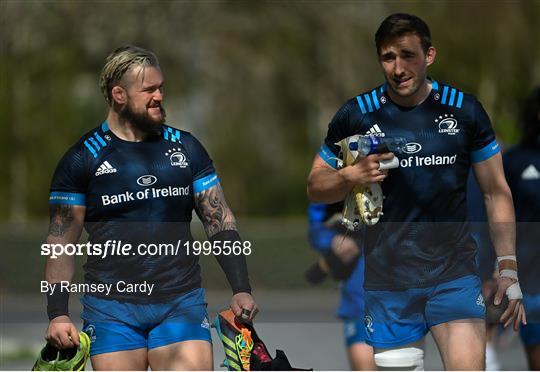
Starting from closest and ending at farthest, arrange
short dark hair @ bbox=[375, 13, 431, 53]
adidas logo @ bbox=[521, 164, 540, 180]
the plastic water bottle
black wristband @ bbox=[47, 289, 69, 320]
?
1. the plastic water bottle
2. short dark hair @ bbox=[375, 13, 431, 53]
3. black wristband @ bbox=[47, 289, 69, 320]
4. adidas logo @ bbox=[521, 164, 540, 180]

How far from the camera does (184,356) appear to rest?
16.8ft

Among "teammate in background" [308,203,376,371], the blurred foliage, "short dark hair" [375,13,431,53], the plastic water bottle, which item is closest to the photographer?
the plastic water bottle

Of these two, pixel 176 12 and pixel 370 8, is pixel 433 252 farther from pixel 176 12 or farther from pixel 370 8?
pixel 370 8

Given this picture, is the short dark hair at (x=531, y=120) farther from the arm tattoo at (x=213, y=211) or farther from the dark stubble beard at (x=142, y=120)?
the dark stubble beard at (x=142, y=120)

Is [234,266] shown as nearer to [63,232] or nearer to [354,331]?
[63,232]

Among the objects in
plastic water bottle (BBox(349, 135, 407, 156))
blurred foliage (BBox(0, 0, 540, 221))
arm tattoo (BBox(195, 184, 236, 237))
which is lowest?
arm tattoo (BBox(195, 184, 236, 237))

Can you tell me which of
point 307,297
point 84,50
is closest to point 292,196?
point 84,50

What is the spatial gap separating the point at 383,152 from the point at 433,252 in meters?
0.57

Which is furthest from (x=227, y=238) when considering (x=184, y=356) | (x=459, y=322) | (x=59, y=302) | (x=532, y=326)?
(x=532, y=326)

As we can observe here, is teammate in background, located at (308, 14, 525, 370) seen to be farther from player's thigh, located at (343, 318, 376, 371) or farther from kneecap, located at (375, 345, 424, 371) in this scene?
player's thigh, located at (343, 318, 376, 371)

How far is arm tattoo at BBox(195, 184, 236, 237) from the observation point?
5293mm

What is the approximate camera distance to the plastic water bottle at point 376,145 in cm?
489

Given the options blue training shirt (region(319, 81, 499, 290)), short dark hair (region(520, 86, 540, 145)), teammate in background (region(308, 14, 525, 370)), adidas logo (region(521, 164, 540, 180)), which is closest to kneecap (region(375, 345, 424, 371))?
teammate in background (region(308, 14, 525, 370))

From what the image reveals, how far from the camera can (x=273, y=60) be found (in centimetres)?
2725
